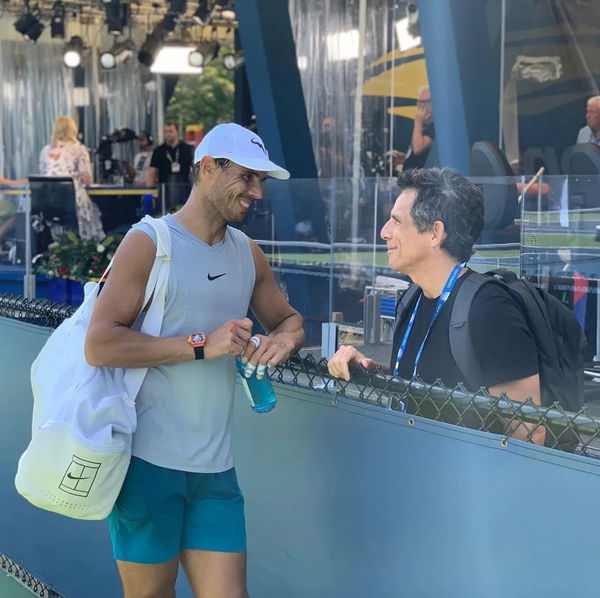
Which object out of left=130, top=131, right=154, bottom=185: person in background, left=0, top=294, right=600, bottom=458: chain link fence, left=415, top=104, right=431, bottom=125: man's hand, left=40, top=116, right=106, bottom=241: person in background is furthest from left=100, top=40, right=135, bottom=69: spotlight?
left=0, top=294, right=600, bottom=458: chain link fence

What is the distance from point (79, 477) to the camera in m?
2.61

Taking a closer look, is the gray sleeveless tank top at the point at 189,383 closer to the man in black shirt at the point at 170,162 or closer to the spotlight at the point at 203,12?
the man in black shirt at the point at 170,162

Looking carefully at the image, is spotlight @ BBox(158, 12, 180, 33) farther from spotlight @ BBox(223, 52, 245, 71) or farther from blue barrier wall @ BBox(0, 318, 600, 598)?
blue barrier wall @ BBox(0, 318, 600, 598)

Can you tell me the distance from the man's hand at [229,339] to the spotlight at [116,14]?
735 inches

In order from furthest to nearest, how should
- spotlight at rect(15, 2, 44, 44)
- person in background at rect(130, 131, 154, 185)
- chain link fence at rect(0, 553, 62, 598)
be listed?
1. spotlight at rect(15, 2, 44, 44)
2. person in background at rect(130, 131, 154, 185)
3. chain link fence at rect(0, 553, 62, 598)

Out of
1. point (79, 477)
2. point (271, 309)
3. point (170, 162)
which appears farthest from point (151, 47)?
point (79, 477)

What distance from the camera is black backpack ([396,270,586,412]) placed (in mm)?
2629

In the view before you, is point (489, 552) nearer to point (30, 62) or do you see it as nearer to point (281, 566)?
point (281, 566)

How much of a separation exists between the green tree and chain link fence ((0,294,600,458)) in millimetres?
34888

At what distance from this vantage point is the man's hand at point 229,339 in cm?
259

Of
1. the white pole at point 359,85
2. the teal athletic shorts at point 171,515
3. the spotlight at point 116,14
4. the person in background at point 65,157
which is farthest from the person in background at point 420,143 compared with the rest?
the spotlight at point 116,14

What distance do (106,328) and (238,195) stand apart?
0.45 m

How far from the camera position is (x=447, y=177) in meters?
2.86

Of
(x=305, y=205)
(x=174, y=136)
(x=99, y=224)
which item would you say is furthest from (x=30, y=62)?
(x=305, y=205)
